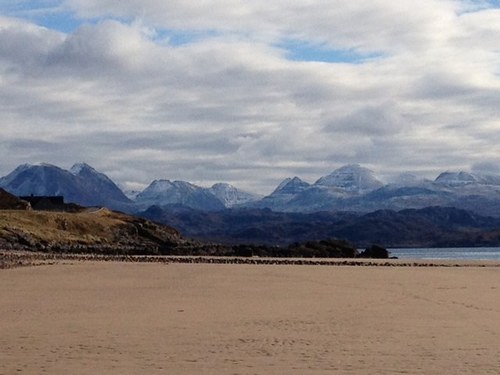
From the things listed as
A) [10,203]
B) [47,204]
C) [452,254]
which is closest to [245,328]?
[10,203]

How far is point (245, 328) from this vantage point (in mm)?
16797

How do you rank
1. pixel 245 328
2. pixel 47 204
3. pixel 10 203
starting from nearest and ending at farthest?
pixel 245 328 < pixel 10 203 < pixel 47 204

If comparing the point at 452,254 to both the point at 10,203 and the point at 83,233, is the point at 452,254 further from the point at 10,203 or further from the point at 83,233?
the point at 83,233

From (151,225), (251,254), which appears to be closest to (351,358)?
(251,254)

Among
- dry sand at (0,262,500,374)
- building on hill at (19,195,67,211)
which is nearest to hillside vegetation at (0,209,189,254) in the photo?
building on hill at (19,195,67,211)

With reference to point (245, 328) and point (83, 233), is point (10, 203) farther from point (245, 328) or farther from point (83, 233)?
point (245, 328)

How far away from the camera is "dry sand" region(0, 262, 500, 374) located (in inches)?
504

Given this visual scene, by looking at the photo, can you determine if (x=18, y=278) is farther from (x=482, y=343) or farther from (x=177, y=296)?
(x=482, y=343)

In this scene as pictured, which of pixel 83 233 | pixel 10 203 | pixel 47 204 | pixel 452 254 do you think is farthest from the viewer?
pixel 452 254

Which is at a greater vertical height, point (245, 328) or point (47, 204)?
point (47, 204)

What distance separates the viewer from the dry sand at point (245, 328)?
12797 millimetres

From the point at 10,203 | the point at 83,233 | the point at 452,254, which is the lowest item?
the point at 452,254

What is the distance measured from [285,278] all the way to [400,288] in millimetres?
6344

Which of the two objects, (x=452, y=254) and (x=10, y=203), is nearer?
(x=10, y=203)
